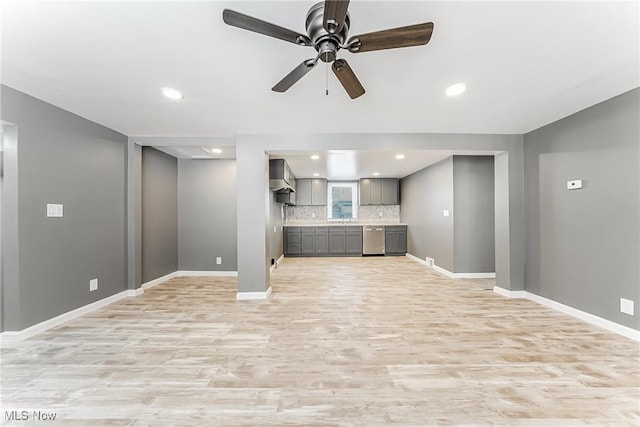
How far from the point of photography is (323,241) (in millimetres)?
7297

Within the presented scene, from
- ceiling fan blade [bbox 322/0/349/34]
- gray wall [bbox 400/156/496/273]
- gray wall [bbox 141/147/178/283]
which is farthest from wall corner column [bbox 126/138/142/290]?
gray wall [bbox 400/156/496/273]

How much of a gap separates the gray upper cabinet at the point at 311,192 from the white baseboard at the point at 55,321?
15.8ft

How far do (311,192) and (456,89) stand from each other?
543 cm

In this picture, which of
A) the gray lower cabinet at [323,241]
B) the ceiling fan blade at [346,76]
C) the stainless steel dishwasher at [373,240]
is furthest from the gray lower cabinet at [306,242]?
the ceiling fan blade at [346,76]

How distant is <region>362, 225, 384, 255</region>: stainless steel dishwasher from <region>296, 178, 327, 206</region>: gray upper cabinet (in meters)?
1.44

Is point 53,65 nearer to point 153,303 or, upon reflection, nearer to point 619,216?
point 153,303

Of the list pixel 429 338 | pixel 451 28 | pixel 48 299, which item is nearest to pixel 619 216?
pixel 429 338

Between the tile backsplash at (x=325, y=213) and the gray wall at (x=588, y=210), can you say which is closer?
the gray wall at (x=588, y=210)

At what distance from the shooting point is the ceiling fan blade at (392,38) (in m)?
1.28

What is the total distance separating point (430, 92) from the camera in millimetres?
2418

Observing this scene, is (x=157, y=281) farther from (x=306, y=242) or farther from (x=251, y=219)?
(x=306, y=242)

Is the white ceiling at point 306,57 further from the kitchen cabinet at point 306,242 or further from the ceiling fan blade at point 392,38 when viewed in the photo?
the kitchen cabinet at point 306,242

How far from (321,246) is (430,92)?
5362 millimetres

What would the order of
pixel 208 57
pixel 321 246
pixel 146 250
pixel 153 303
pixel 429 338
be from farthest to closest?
pixel 321 246 → pixel 146 250 → pixel 153 303 → pixel 429 338 → pixel 208 57
